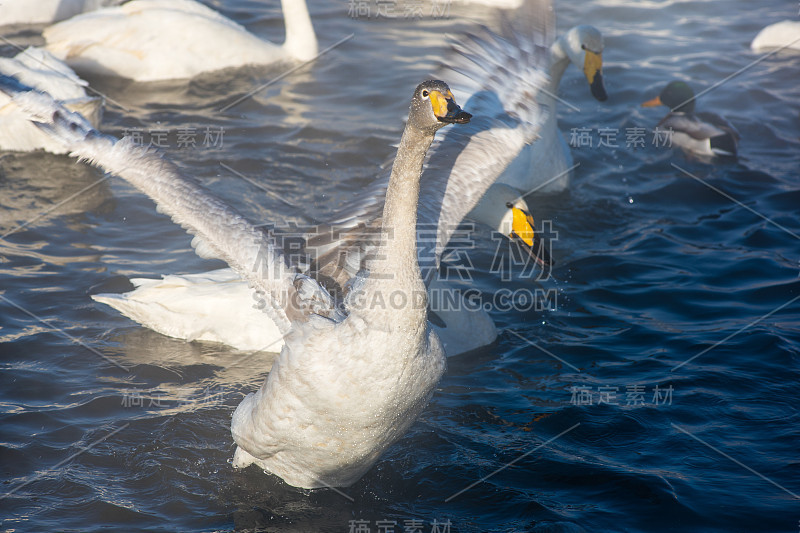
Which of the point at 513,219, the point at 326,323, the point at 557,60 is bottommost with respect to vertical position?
the point at 326,323

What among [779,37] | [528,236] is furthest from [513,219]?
[779,37]

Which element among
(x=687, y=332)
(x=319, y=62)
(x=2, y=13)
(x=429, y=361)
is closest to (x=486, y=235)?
(x=687, y=332)

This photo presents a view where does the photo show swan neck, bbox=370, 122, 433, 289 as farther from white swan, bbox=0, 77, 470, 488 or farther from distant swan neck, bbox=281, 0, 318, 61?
distant swan neck, bbox=281, 0, 318, 61

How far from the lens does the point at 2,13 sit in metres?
14.0

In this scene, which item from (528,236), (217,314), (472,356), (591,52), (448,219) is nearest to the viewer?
(448,219)

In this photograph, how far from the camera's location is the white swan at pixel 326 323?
16.2 ft

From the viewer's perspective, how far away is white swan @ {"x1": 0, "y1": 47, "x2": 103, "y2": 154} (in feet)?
33.1

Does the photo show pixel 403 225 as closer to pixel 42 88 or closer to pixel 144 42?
pixel 42 88

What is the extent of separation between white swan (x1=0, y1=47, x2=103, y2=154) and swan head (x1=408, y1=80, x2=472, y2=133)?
661 cm

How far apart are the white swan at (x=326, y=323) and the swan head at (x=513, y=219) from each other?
3053mm

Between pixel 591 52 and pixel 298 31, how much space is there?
5.37 metres

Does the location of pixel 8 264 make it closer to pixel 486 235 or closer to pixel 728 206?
pixel 486 235

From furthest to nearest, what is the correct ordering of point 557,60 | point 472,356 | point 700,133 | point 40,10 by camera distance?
point 40,10
point 700,133
point 557,60
point 472,356

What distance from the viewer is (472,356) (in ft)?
26.2
